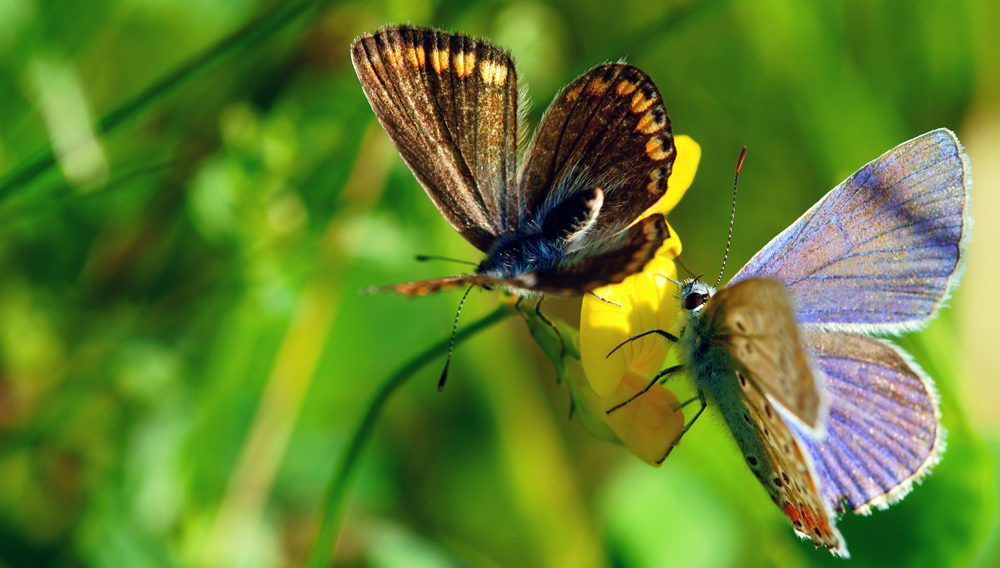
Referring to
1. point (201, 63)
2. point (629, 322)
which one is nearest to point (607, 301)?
point (629, 322)

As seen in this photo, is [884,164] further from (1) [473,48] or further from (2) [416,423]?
(2) [416,423]

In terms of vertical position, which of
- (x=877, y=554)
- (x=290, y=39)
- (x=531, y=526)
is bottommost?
(x=877, y=554)

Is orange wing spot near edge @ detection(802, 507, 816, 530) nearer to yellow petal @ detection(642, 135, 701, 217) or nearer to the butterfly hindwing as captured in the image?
the butterfly hindwing

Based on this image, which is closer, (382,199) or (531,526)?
(382,199)

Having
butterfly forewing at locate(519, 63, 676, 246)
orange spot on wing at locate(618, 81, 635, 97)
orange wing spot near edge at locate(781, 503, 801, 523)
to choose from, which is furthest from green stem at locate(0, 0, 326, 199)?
orange wing spot near edge at locate(781, 503, 801, 523)

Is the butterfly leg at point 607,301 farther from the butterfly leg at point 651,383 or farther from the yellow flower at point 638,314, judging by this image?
the butterfly leg at point 651,383

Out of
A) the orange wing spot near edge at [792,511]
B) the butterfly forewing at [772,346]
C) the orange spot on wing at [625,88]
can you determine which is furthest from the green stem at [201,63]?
the orange wing spot near edge at [792,511]

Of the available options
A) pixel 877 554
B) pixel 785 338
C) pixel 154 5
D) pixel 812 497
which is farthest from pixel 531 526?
pixel 154 5
